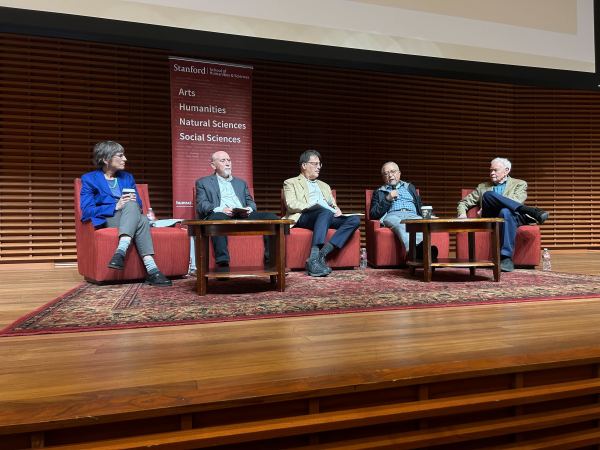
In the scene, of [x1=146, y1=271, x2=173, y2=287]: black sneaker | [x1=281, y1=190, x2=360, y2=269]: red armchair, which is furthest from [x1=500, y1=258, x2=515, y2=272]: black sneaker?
[x1=146, y1=271, x2=173, y2=287]: black sneaker

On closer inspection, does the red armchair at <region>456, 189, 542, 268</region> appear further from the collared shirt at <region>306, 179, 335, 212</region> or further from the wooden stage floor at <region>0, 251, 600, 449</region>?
the wooden stage floor at <region>0, 251, 600, 449</region>

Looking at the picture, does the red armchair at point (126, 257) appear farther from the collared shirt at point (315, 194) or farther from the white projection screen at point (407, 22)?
the white projection screen at point (407, 22)

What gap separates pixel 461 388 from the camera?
124cm

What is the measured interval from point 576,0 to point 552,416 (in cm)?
366

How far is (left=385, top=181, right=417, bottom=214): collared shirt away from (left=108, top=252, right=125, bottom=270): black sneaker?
8.58ft

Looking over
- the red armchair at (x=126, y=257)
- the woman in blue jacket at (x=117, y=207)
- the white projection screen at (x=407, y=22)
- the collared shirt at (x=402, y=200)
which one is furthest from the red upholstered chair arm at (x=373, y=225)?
the woman in blue jacket at (x=117, y=207)

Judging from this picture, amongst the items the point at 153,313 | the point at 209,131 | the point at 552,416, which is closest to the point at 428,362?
the point at 552,416

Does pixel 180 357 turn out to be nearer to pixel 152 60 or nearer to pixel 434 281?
pixel 434 281

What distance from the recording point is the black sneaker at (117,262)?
312 centimetres

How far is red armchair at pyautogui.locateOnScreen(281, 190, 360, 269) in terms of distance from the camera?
4.13 m

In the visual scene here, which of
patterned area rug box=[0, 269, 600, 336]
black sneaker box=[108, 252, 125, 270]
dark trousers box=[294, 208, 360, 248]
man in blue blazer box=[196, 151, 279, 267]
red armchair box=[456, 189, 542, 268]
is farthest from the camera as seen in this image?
red armchair box=[456, 189, 542, 268]

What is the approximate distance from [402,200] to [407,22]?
1.76 meters

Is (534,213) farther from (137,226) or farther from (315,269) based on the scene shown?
(137,226)

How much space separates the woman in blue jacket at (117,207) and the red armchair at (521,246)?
2.86 meters
